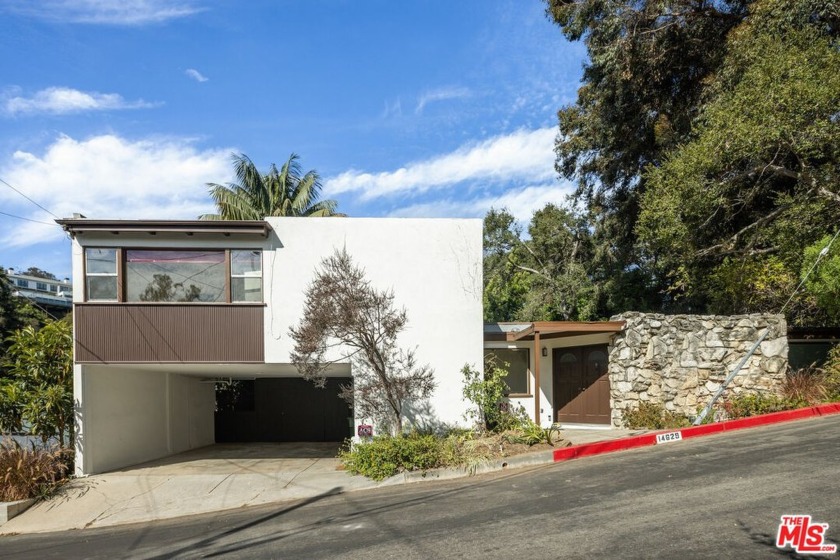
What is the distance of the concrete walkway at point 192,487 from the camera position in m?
10.5

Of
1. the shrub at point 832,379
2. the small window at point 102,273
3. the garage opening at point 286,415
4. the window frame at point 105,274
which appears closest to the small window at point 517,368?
the garage opening at point 286,415

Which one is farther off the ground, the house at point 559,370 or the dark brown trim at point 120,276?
the dark brown trim at point 120,276

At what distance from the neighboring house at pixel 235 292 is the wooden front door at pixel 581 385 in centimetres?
473

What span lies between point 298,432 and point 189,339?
8.45 m

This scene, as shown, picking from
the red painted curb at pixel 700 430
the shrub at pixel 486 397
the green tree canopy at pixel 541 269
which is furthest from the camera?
the green tree canopy at pixel 541 269

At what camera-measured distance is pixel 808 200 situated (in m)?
15.1

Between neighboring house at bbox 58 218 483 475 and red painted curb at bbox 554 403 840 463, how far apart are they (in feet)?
8.46

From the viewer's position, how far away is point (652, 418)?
1416 centimetres

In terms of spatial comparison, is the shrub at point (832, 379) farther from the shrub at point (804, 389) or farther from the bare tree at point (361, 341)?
the bare tree at point (361, 341)

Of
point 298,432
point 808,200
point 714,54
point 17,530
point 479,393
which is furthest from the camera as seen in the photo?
point 298,432

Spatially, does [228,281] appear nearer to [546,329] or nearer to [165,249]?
[165,249]

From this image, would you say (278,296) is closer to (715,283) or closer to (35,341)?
(35,341)

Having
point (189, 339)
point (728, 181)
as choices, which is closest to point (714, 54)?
point (728, 181)

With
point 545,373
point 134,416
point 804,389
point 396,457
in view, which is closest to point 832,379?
point 804,389
